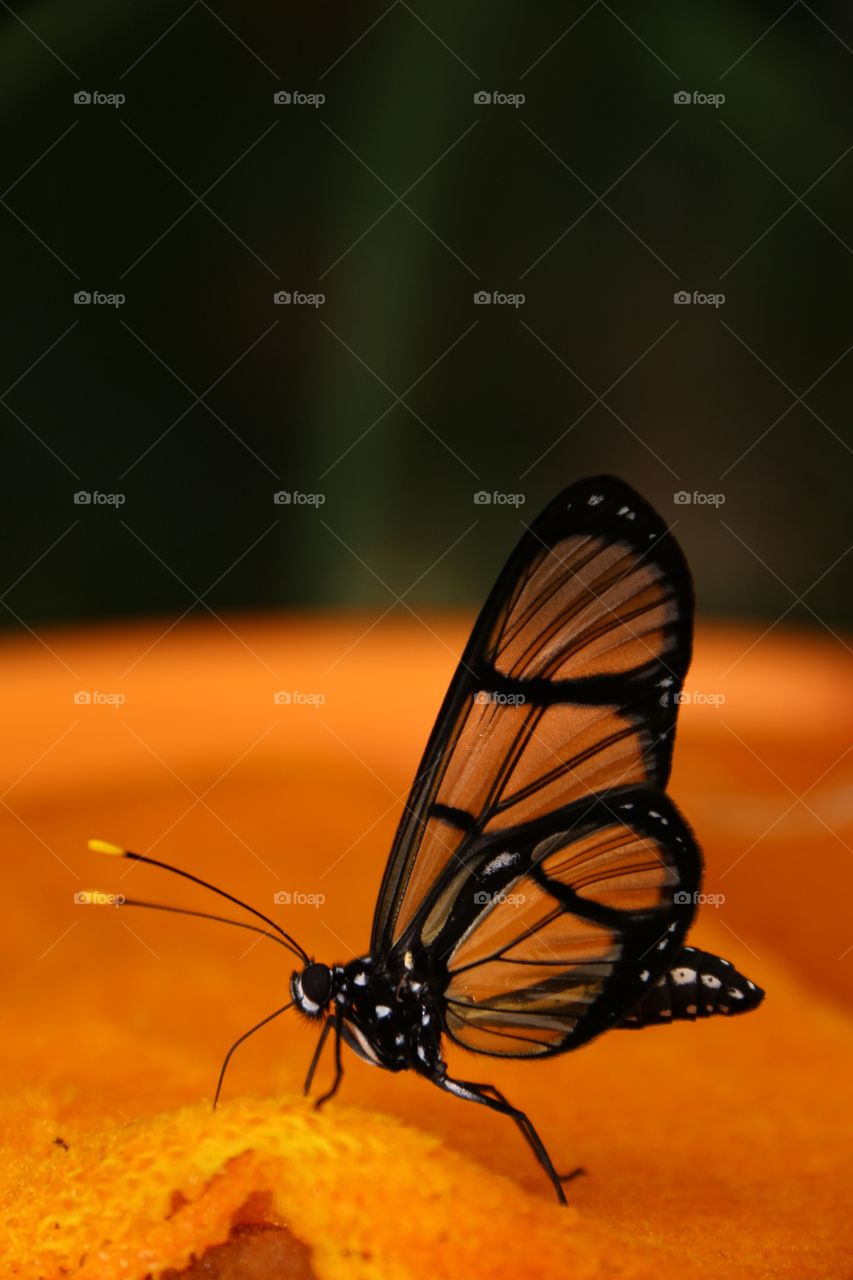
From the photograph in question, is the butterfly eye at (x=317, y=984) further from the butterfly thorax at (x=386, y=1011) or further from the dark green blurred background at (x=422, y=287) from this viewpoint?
the dark green blurred background at (x=422, y=287)

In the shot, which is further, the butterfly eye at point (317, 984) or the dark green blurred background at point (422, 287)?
the dark green blurred background at point (422, 287)

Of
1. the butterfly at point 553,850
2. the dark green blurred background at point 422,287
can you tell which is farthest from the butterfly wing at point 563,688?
the dark green blurred background at point 422,287

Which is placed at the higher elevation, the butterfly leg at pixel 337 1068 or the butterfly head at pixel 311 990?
the butterfly head at pixel 311 990

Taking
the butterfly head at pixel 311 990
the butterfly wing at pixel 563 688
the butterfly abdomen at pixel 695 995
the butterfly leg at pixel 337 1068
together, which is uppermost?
the butterfly wing at pixel 563 688

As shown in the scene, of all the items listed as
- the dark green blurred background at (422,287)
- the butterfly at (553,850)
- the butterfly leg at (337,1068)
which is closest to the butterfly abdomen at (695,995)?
the butterfly at (553,850)

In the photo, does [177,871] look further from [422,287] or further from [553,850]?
[422,287]

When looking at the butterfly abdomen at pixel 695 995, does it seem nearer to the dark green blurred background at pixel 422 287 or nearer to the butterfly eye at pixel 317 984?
the butterfly eye at pixel 317 984

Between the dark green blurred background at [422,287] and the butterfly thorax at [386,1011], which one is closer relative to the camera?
the butterfly thorax at [386,1011]
